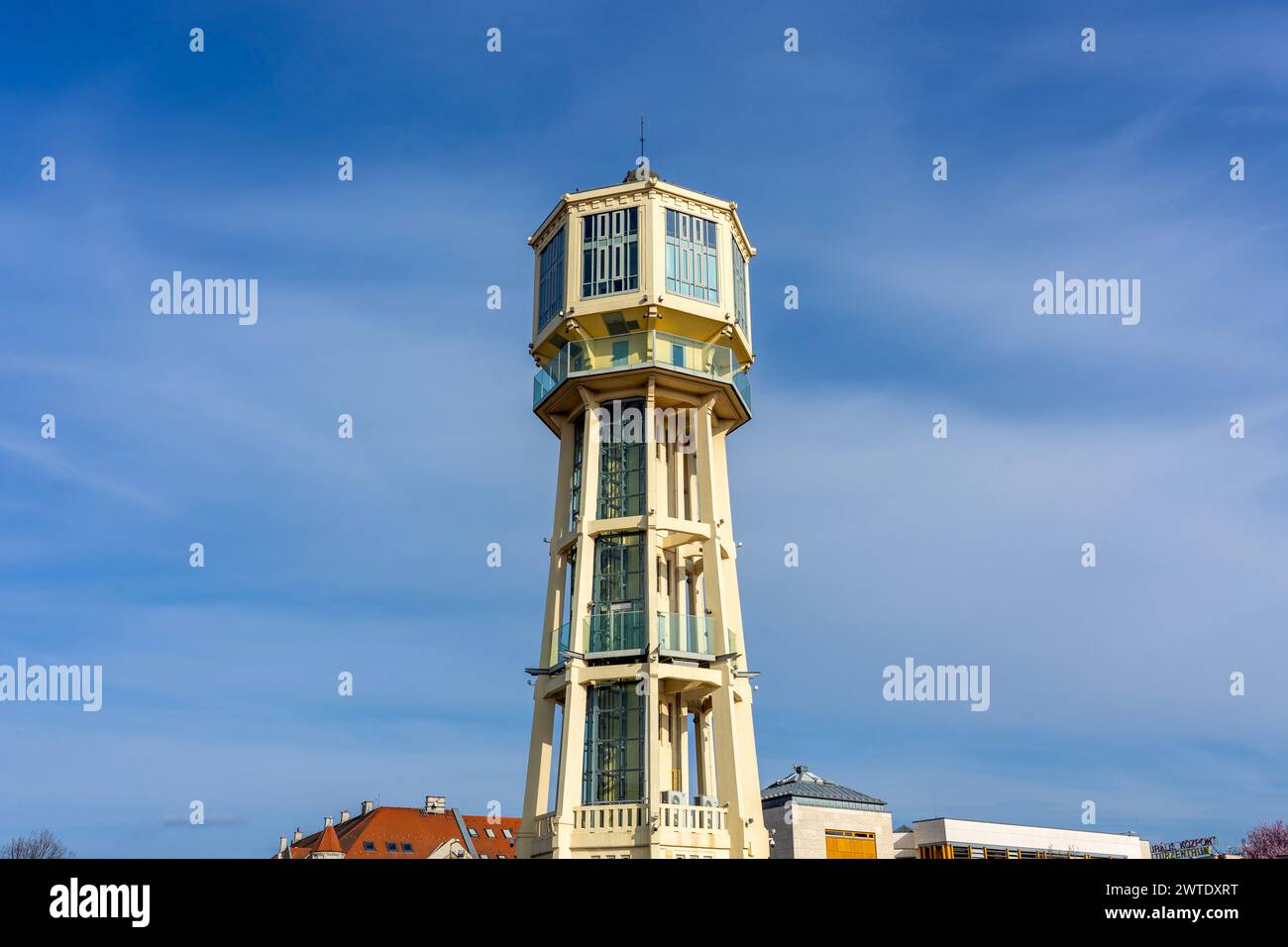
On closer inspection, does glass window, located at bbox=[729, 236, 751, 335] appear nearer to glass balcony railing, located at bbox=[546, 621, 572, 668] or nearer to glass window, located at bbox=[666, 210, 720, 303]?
glass window, located at bbox=[666, 210, 720, 303]

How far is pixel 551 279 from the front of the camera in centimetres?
3866

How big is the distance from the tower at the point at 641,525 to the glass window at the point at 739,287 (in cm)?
10

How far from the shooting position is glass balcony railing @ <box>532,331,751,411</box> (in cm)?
3612

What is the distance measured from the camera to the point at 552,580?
36.9 metres

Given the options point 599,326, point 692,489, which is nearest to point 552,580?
point 692,489

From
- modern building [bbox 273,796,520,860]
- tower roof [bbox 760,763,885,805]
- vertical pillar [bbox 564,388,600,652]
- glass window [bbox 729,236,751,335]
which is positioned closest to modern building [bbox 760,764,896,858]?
tower roof [bbox 760,763,885,805]

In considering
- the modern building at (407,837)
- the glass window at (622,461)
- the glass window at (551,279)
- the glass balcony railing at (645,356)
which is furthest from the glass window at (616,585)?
the modern building at (407,837)

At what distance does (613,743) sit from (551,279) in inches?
576

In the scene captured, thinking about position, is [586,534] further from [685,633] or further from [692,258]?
[692,258]

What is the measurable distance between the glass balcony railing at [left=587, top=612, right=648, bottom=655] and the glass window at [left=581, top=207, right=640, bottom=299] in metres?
9.70

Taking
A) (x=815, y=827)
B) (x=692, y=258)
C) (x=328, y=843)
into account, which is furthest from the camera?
(x=328, y=843)

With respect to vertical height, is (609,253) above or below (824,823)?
above

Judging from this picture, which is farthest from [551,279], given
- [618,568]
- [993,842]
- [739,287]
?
[993,842]
